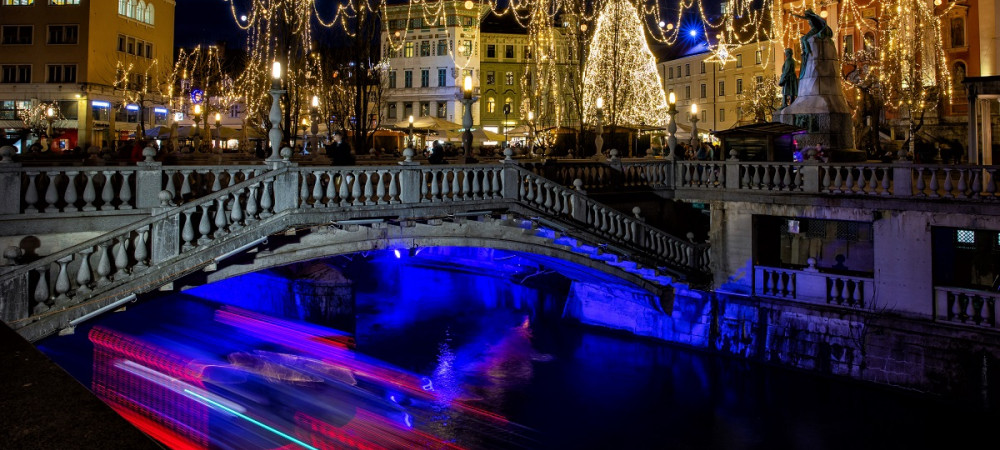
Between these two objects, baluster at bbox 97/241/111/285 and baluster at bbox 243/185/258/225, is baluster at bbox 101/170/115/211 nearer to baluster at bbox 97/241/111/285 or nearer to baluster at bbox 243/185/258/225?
baluster at bbox 97/241/111/285

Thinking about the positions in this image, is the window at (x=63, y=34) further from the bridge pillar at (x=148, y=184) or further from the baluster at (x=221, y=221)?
the baluster at (x=221, y=221)

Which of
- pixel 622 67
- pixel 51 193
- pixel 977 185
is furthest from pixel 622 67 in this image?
pixel 51 193

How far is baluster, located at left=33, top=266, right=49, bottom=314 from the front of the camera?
11.1 meters

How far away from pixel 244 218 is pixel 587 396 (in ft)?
35.6

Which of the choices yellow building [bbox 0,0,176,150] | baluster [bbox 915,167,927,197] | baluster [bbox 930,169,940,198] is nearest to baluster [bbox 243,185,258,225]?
baluster [bbox 915,167,927,197]

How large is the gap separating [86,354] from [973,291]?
77.9 feet

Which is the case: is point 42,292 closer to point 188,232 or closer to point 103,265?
point 103,265

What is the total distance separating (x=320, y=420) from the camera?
17.9m

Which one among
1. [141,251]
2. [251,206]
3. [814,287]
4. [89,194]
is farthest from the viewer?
[814,287]

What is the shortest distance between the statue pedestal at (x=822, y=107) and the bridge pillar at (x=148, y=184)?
20.8m

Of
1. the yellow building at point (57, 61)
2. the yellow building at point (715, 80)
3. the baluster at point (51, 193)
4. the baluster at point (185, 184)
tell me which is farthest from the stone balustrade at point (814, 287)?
the yellow building at point (715, 80)

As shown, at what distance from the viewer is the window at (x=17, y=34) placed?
5153 cm

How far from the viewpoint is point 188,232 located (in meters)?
12.2

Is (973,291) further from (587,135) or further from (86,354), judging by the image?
(86,354)
